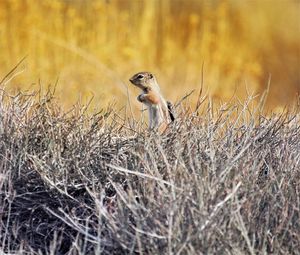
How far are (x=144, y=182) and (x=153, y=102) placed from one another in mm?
1532

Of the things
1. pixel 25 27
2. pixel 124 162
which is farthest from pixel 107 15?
pixel 124 162

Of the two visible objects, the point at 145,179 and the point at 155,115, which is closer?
the point at 145,179

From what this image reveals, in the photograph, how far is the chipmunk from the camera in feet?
20.1

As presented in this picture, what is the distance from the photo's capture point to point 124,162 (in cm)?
529

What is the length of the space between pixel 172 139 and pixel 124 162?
0.33 m

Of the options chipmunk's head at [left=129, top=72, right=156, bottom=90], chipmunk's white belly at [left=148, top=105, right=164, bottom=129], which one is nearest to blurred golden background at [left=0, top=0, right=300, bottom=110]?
chipmunk's head at [left=129, top=72, right=156, bottom=90]

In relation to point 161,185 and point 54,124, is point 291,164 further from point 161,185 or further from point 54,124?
point 54,124

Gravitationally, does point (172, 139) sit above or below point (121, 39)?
below

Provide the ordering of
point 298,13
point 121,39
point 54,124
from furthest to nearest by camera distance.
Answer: point 298,13 < point 121,39 < point 54,124

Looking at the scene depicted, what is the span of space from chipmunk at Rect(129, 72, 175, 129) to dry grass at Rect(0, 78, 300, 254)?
5.8 inches

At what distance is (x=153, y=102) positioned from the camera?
6340mm

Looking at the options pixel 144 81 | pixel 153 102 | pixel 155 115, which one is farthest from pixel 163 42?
pixel 155 115

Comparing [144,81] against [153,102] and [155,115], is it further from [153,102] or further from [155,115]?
[155,115]

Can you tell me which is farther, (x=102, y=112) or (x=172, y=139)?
(x=102, y=112)
